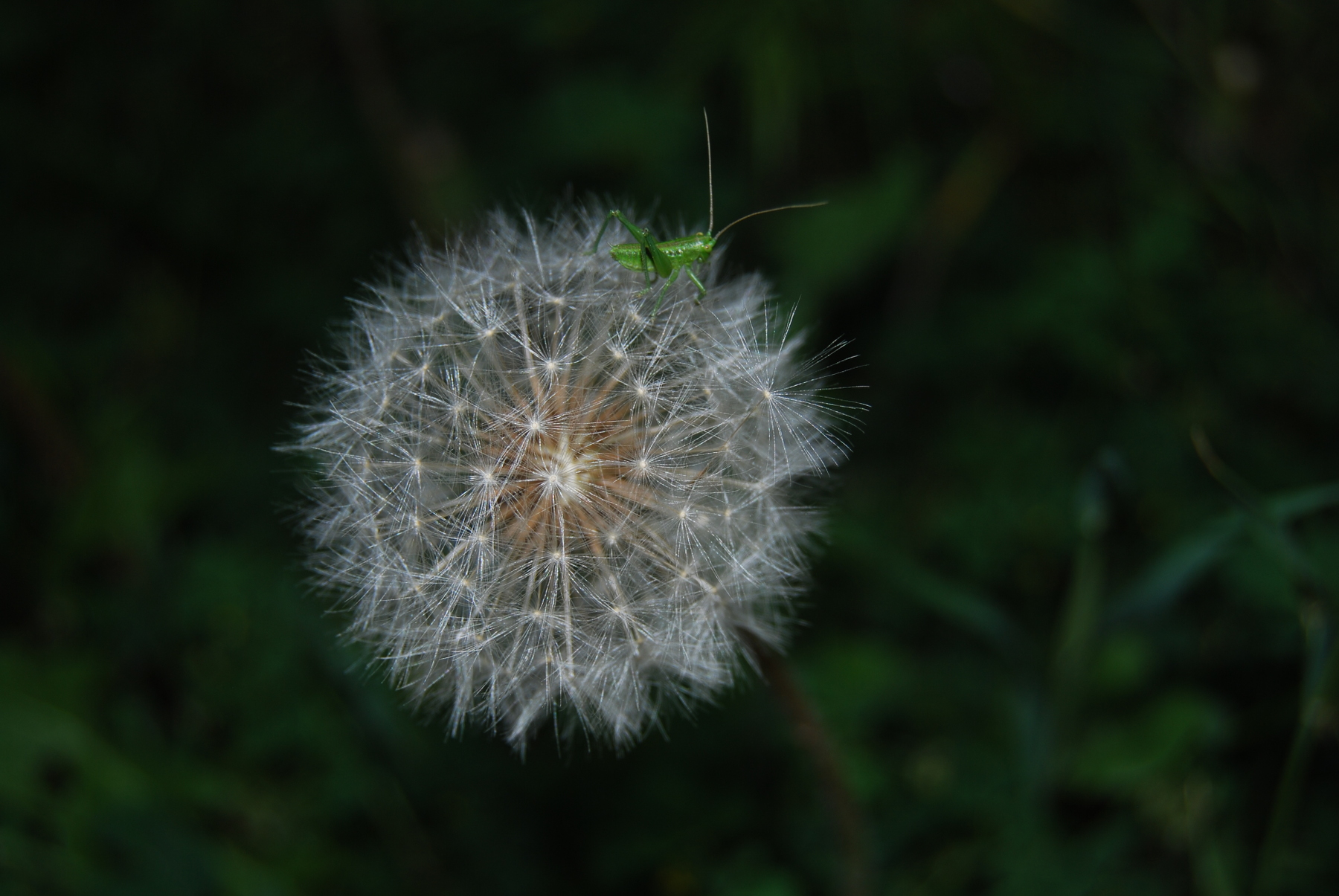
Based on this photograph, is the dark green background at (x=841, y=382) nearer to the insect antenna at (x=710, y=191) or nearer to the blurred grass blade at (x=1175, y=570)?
the blurred grass blade at (x=1175, y=570)

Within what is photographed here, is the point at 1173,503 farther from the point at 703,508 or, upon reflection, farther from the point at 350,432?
the point at 350,432

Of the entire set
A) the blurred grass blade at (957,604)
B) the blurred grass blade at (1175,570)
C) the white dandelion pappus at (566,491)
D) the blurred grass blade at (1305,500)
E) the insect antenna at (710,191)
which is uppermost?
the insect antenna at (710,191)

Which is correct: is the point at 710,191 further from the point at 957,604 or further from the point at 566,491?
the point at 957,604

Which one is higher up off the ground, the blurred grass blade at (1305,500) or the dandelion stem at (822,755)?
the dandelion stem at (822,755)

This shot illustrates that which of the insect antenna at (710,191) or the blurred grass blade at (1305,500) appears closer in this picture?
the blurred grass blade at (1305,500)

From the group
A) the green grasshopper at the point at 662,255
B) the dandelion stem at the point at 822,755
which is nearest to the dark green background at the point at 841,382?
the dandelion stem at the point at 822,755

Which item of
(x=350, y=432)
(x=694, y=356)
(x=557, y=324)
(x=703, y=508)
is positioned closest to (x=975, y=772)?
(x=703, y=508)

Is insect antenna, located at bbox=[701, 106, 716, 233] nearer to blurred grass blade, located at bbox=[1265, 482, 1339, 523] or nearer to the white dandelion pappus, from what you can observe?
the white dandelion pappus
